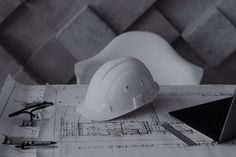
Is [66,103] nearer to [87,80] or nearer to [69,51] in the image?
[87,80]

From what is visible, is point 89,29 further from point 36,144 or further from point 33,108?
point 36,144

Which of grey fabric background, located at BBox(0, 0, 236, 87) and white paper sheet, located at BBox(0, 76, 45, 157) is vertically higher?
grey fabric background, located at BBox(0, 0, 236, 87)

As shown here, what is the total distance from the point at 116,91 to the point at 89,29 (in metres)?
0.83

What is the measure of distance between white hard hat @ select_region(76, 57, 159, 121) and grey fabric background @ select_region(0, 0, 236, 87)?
0.78m

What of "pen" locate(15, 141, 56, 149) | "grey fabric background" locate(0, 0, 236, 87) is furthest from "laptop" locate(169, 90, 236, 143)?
"grey fabric background" locate(0, 0, 236, 87)

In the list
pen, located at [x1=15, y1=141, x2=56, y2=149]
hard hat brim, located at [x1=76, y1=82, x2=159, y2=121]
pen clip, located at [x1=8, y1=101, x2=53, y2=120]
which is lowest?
pen, located at [x1=15, y1=141, x2=56, y2=149]

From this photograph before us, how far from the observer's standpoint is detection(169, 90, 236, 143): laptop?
2.61 feet

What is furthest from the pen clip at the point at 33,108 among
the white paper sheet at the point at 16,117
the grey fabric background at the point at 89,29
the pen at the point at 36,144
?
the grey fabric background at the point at 89,29

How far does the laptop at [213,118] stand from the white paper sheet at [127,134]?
0.02 metres

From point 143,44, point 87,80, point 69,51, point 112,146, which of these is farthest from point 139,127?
point 69,51

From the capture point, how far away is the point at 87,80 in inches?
54.2

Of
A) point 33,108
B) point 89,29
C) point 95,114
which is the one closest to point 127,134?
point 95,114

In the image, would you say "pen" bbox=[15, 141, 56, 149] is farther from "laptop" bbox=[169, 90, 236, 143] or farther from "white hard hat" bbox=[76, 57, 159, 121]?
"laptop" bbox=[169, 90, 236, 143]

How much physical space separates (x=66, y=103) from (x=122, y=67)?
0.58ft
